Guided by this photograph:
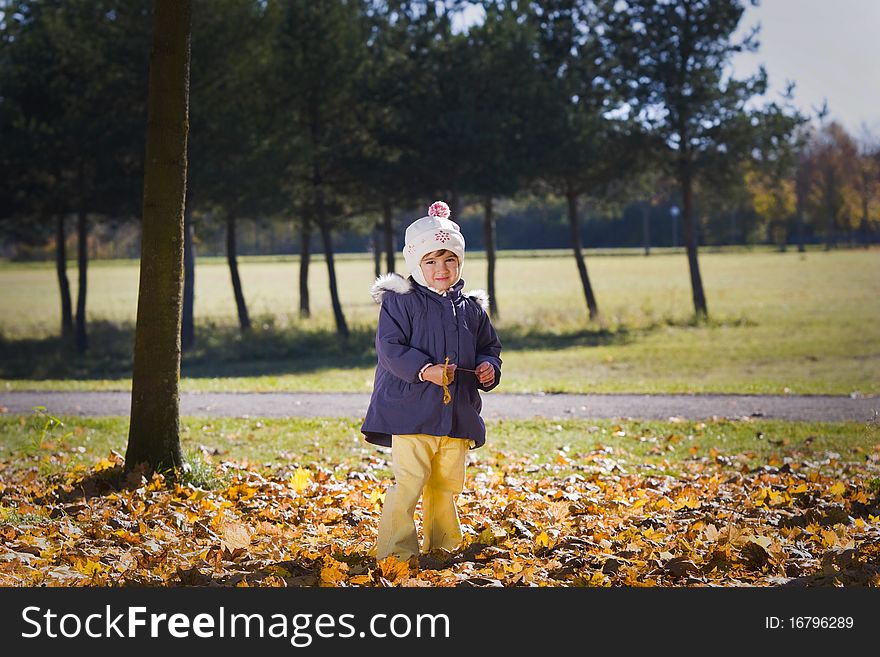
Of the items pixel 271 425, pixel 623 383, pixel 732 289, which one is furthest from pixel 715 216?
pixel 271 425

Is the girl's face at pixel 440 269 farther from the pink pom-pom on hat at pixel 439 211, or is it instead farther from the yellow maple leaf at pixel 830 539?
the yellow maple leaf at pixel 830 539

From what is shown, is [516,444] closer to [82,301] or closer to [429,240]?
[429,240]

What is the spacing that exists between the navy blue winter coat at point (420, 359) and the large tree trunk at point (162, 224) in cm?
264

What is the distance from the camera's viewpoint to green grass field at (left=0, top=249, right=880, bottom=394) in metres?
17.2

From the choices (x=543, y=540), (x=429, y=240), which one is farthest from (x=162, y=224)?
(x=543, y=540)

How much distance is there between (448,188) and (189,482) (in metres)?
20.1

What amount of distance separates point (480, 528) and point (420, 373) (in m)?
1.53

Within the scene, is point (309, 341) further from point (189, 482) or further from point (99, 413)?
point (189, 482)

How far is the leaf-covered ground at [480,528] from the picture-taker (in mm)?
5035

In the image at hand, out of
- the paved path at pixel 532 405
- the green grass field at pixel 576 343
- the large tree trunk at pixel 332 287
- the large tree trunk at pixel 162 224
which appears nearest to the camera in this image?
the large tree trunk at pixel 162 224

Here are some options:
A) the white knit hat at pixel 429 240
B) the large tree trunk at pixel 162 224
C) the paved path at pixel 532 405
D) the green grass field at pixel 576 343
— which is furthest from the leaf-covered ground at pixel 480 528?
the green grass field at pixel 576 343

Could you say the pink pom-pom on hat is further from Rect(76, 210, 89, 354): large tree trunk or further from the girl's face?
Rect(76, 210, 89, 354): large tree trunk

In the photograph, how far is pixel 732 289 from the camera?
4575cm

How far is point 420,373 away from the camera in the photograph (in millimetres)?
5074
